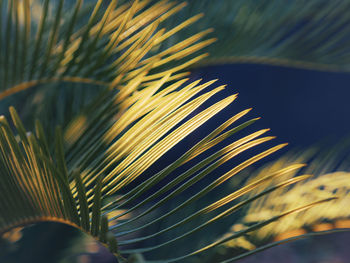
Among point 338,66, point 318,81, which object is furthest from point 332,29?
point 318,81

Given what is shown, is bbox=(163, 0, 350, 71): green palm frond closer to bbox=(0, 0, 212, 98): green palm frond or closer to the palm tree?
the palm tree

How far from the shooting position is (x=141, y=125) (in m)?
0.51

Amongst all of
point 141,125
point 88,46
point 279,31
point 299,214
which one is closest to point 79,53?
point 88,46

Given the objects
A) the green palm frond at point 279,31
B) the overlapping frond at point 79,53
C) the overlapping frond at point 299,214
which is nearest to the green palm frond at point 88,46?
the overlapping frond at point 79,53

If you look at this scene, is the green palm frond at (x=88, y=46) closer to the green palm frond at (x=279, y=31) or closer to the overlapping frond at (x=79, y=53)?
the overlapping frond at (x=79, y=53)

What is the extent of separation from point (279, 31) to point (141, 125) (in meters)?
0.62

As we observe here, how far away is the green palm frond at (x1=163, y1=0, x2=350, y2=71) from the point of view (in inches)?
35.9

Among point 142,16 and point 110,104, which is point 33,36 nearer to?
point 142,16

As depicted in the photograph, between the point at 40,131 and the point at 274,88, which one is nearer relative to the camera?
the point at 40,131

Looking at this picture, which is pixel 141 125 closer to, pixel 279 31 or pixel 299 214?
pixel 299 214

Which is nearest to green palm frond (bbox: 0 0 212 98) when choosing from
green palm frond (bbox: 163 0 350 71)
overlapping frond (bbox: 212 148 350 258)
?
green palm frond (bbox: 163 0 350 71)

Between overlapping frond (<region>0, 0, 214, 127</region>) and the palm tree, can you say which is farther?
overlapping frond (<region>0, 0, 214, 127</region>)

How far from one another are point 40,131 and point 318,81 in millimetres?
1160

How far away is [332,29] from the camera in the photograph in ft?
3.18
